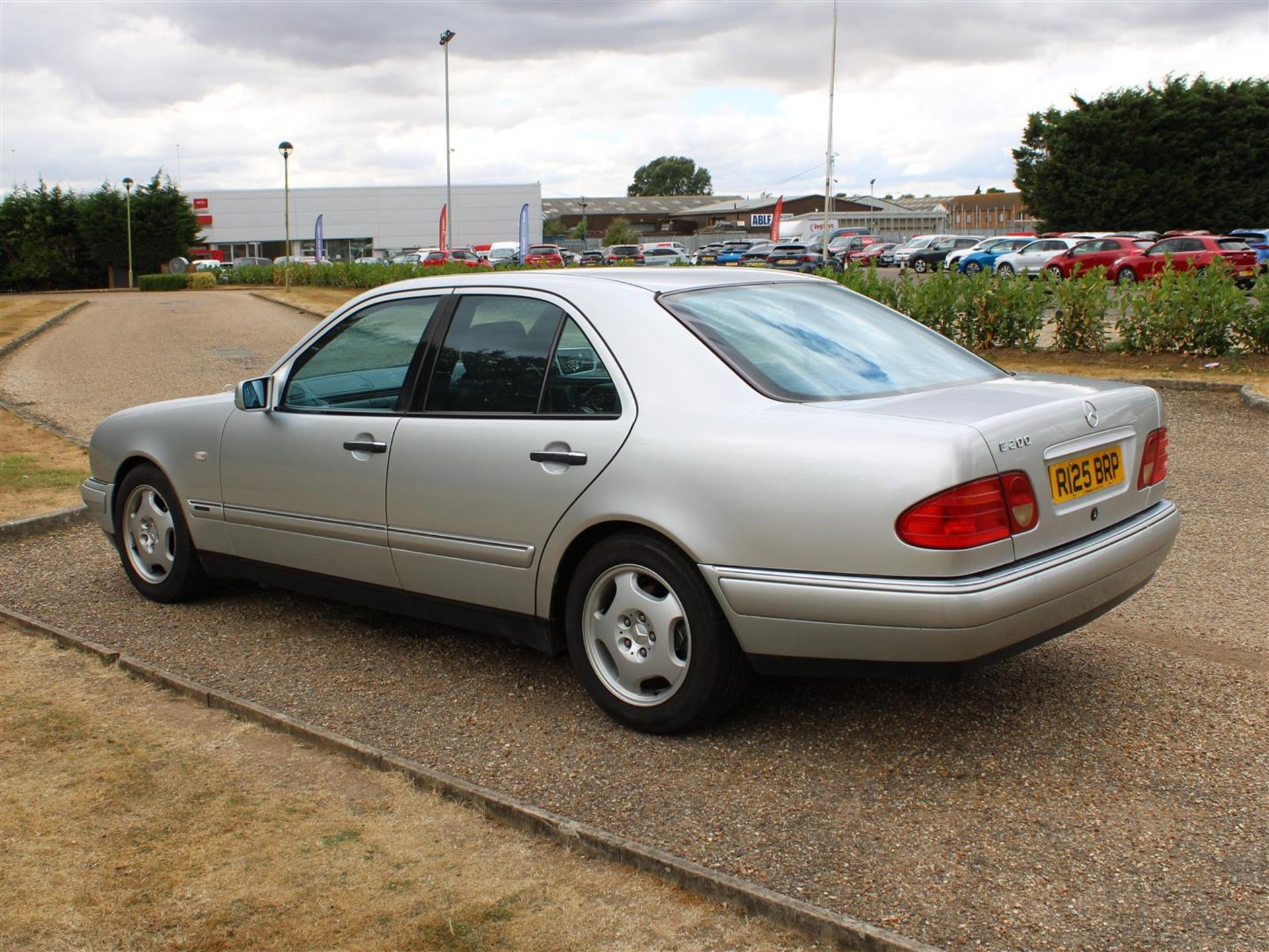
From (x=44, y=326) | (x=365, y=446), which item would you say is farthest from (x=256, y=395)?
(x=44, y=326)

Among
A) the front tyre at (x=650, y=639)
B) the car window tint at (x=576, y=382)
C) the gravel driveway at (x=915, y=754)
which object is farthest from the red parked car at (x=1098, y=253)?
the front tyre at (x=650, y=639)

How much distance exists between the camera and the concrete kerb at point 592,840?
2871 mm

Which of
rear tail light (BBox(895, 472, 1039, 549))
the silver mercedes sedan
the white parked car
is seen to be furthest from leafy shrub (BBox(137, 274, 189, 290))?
rear tail light (BBox(895, 472, 1039, 549))

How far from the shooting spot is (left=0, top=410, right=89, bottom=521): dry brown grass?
849 cm

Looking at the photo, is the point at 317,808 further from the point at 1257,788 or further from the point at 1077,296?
the point at 1077,296

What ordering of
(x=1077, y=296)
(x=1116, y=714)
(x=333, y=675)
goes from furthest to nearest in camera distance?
1. (x=1077, y=296)
2. (x=333, y=675)
3. (x=1116, y=714)

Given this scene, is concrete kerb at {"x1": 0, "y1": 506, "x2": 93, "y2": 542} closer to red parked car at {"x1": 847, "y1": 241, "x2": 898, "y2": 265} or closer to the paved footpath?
the paved footpath

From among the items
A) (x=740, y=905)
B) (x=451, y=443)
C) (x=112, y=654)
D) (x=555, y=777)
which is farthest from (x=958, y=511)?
(x=112, y=654)

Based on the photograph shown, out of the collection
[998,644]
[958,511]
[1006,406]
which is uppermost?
[1006,406]

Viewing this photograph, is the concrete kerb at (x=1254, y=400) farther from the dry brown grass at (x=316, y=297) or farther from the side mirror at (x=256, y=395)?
the dry brown grass at (x=316, y=297)

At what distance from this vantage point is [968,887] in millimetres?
3113

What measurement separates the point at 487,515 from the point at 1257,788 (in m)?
2.58

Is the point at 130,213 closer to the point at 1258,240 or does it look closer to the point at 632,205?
the point at 1258,240

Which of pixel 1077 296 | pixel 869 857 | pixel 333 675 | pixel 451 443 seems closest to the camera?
pixel 869 857
